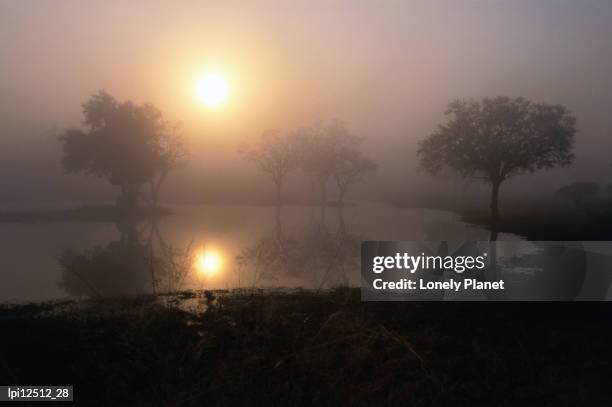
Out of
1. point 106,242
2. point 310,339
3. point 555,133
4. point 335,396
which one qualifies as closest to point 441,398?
point 335,396

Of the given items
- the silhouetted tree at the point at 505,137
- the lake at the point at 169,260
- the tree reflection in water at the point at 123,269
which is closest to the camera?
the tree reflection in water at the point at 123,269

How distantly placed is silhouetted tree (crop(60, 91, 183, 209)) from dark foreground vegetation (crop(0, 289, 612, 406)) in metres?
30.1

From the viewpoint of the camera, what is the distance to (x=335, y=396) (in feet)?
18.9

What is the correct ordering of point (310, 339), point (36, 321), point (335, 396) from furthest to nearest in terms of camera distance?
point (36, 321) < point (310, 339) < point (335, 396)

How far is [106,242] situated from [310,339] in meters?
17.5

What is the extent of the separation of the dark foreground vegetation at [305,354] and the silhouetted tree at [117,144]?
3014 cm

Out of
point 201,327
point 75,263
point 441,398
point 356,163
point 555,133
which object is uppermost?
point 356,163

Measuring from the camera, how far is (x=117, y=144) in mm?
37562

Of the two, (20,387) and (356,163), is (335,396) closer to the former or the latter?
(20,387)

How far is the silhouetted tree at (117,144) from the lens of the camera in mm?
37531

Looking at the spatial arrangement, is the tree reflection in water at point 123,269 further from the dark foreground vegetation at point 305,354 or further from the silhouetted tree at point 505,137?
the silhouetted tree at point 505,137

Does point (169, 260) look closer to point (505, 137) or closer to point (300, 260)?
point (300, 260)

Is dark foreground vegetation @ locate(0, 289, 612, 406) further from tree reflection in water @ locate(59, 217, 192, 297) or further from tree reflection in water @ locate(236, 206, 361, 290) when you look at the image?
tree reflection in water @ locate(236, 206, 361, 290)

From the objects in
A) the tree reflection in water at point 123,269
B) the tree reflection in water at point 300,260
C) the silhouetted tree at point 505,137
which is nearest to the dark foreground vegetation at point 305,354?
the tree reflection in water at point 123,269
